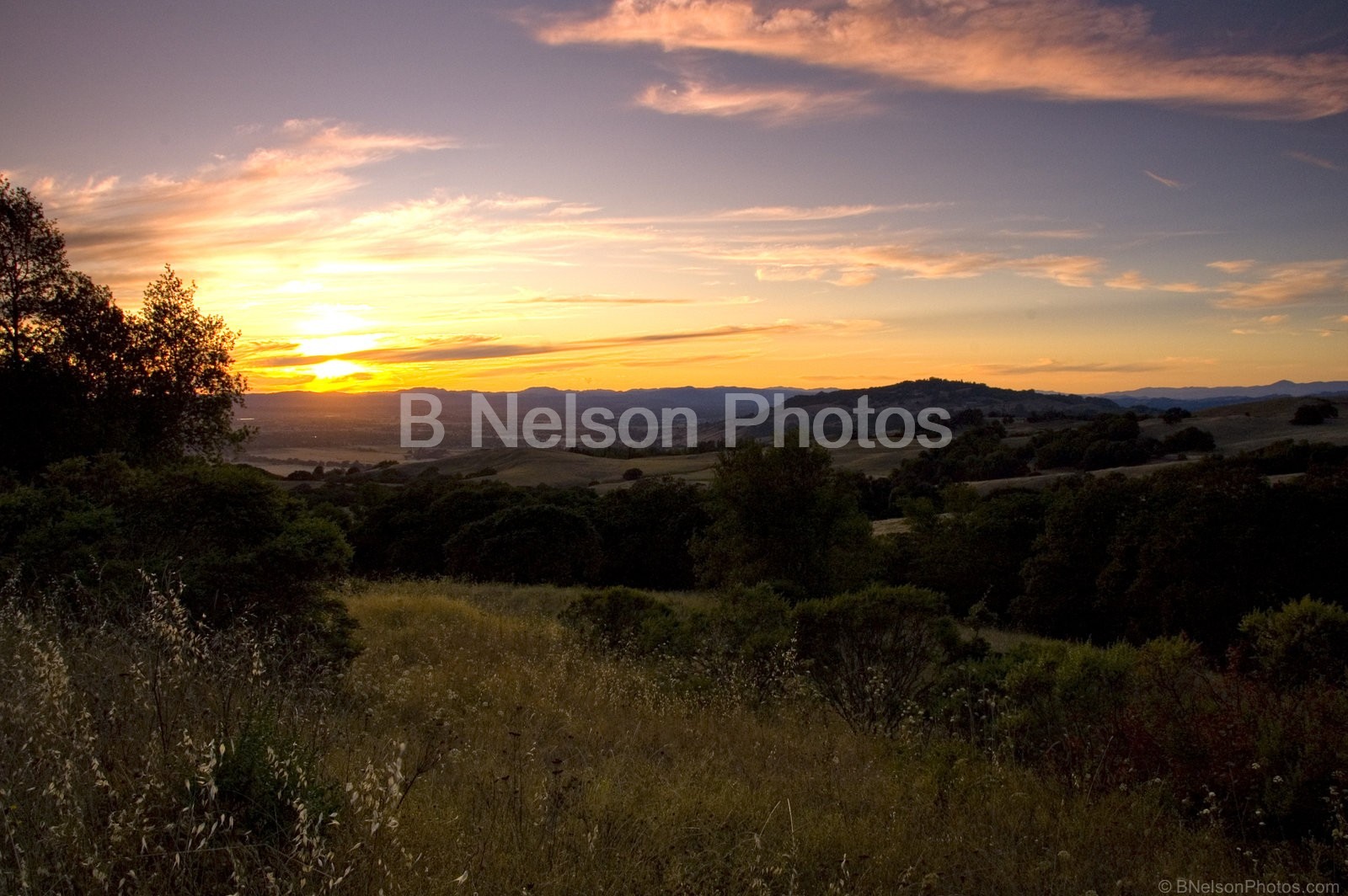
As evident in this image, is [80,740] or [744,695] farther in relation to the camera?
[744,695]

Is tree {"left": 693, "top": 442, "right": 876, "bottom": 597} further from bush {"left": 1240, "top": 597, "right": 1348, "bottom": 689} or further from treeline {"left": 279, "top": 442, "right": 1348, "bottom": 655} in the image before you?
bush {"left": 1240, "top": 597, "right": 1348, "bottom": 689}

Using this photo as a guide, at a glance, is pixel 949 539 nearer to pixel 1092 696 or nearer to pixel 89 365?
pixel 1092 696

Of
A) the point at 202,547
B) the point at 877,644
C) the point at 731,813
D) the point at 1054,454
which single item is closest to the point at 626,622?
the point at 877,644

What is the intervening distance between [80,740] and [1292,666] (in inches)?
394

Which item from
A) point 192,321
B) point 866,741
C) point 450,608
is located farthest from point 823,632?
point 192,321

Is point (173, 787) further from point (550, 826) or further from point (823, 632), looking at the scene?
point (823, 632)

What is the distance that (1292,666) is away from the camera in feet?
26.4

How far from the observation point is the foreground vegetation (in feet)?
9.83

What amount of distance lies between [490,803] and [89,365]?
17.2m

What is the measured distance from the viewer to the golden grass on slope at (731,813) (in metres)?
3.62

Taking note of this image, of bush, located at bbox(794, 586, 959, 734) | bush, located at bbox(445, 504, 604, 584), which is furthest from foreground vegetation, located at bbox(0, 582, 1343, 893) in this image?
bush, located at bbox(445, 504, 604, 584)

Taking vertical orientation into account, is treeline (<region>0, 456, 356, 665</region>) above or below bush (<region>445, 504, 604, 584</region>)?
above

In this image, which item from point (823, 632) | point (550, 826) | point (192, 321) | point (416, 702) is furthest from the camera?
point (192, 321)

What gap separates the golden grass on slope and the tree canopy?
13.1m
